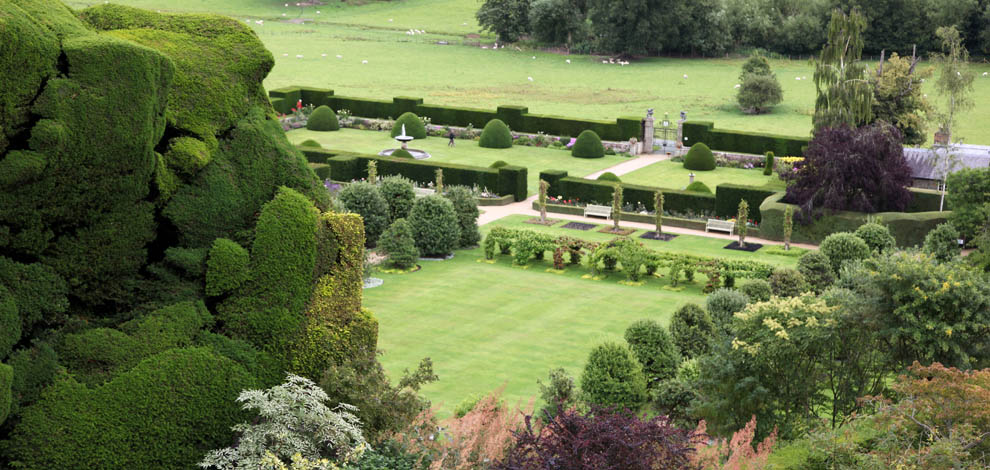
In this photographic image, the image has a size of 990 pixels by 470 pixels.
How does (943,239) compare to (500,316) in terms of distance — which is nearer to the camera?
(500,316)

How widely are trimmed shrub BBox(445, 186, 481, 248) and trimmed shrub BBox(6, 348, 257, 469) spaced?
1756 centimetres

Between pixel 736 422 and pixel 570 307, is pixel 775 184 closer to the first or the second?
pixel 570 307

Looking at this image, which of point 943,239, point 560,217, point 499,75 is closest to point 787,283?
point 943,239

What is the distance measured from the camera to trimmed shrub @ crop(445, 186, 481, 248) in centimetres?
3173

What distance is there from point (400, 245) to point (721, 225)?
11281 mm

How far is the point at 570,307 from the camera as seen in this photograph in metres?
25.8

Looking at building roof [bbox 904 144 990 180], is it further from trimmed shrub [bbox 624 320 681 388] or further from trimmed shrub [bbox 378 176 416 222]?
trimmed shrub [bbox 624 320 681 388]

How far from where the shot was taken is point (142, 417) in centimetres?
1349

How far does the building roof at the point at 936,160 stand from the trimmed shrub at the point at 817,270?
45.2 ft

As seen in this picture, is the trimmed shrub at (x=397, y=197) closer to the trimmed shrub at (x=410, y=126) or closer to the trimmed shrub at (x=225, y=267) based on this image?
the trimmed shrub at (x=225, y=267)

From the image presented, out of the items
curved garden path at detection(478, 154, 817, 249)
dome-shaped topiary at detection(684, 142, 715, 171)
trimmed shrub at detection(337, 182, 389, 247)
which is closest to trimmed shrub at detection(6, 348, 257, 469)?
trimmed shrub at detection(337, 182, 389, 247)

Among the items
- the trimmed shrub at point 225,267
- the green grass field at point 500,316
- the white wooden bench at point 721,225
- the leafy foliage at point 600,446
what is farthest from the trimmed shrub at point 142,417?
the white wooden bench at point 721,225

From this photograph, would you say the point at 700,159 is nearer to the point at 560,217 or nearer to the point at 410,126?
the point at 560,217

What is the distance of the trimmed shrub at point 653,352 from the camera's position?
1839 cm
